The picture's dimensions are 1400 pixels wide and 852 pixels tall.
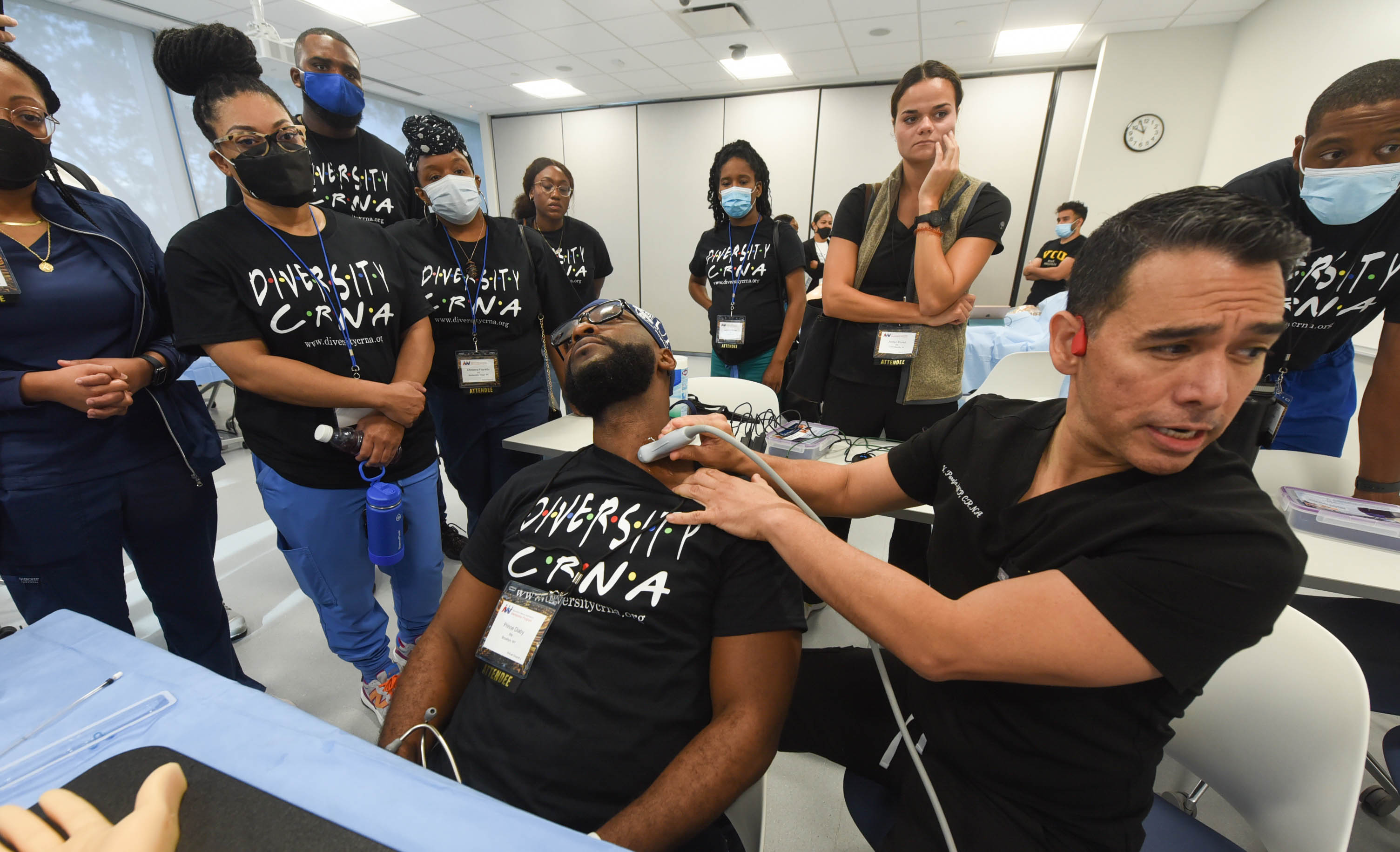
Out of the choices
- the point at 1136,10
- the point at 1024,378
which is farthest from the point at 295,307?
the point at 1136,10

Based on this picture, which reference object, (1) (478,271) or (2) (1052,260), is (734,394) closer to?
(1) (478,271)

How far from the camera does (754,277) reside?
9.63 feet

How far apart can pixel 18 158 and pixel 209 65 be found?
46cm

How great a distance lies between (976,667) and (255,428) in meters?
1.80

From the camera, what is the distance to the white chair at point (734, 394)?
2303mm

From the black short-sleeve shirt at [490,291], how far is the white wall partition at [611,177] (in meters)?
5.76

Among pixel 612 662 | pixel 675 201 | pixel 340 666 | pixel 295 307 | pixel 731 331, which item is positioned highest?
pixel 675 201

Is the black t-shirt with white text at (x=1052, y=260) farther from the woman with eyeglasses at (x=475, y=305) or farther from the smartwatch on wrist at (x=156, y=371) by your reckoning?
the smartwatch on wrist at (x=156, y=371)

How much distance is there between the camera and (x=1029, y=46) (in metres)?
5.18

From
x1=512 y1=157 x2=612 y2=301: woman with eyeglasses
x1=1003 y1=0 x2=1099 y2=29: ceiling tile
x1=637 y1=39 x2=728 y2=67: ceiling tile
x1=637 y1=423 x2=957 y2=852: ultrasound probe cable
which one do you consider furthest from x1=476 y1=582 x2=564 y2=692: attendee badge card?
x1=637 y1=39 x2=728 y2=67: ceiling tile

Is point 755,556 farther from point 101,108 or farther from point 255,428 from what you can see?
point 101,108

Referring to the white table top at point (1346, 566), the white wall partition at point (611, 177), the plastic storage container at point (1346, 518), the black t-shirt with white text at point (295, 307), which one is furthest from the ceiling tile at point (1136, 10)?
the black t-shirt with white text at point (295, 307)

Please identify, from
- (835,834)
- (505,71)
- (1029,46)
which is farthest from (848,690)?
(505,71)

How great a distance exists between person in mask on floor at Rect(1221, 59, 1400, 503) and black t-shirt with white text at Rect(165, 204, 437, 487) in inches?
89.3
